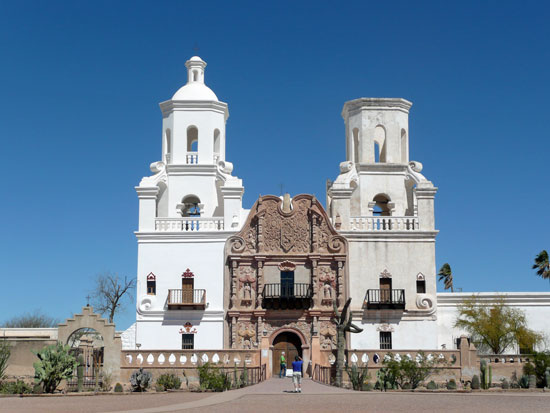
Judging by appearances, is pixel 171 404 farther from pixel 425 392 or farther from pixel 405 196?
pixel 405 196

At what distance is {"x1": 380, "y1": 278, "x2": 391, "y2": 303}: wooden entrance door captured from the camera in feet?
145

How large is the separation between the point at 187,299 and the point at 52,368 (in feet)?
46.2

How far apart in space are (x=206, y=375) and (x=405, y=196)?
20.5m

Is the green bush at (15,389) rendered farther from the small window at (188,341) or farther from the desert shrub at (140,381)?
the small window at (188,341)

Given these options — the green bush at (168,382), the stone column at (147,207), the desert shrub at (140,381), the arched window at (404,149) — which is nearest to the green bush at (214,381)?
the green bush at (168,382)

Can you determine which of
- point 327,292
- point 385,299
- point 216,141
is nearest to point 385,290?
point 385,299

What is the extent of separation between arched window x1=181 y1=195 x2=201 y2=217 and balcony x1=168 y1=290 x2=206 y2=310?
5477 mm

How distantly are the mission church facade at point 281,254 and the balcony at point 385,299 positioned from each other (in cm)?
6

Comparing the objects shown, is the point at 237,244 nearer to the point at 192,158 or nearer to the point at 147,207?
the point at 147,207

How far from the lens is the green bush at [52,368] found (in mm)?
30495

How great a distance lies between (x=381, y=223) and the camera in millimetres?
45844

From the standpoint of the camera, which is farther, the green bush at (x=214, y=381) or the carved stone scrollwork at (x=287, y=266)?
the carved stone scrollwork at (x=287, y=266)

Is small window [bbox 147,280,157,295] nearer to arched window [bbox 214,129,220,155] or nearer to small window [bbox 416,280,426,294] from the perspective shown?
arched window [bbox 214,129,220,155]

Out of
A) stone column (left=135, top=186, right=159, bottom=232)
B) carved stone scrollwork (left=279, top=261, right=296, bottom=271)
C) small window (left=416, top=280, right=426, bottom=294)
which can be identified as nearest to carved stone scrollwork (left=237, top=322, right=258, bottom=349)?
carved stone scrollwork (left=279, top=261, right=296, bottom=271)
